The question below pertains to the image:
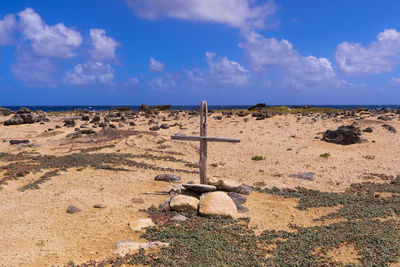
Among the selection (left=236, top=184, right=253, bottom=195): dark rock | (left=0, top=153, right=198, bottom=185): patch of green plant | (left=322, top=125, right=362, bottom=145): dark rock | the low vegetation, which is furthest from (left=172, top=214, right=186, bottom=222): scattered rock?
(left=322, top=125, right=362, bottom=145): dark rock

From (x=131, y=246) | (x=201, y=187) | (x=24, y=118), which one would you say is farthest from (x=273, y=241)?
(x=24, y=118)

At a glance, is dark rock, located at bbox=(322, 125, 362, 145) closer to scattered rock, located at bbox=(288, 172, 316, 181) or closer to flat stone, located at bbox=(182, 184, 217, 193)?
scattered rock, located at bbox=(288, 172, 316, 181)

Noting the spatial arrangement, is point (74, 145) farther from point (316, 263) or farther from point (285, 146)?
point (316, 263)

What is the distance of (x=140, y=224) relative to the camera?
9094mm

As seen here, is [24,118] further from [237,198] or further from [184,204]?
[237,198]

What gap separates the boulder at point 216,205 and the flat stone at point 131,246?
2426 mm

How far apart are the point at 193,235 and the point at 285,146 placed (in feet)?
58.9

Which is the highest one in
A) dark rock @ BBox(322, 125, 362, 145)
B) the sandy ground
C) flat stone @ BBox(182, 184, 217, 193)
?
dark rock @ BBox(322, 125, 362, 145)

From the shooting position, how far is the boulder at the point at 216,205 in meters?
9.80

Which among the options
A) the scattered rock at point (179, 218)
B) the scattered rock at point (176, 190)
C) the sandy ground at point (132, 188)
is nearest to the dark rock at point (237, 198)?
the sandy ground at point (132, 188)

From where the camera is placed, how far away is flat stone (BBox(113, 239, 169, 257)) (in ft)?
24.2

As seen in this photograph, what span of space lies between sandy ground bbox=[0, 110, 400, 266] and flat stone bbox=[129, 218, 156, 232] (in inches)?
7.5

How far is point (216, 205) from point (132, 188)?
478 cm

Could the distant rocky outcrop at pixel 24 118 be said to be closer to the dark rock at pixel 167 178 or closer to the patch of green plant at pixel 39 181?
the patch of green plant at pixel 39 181
